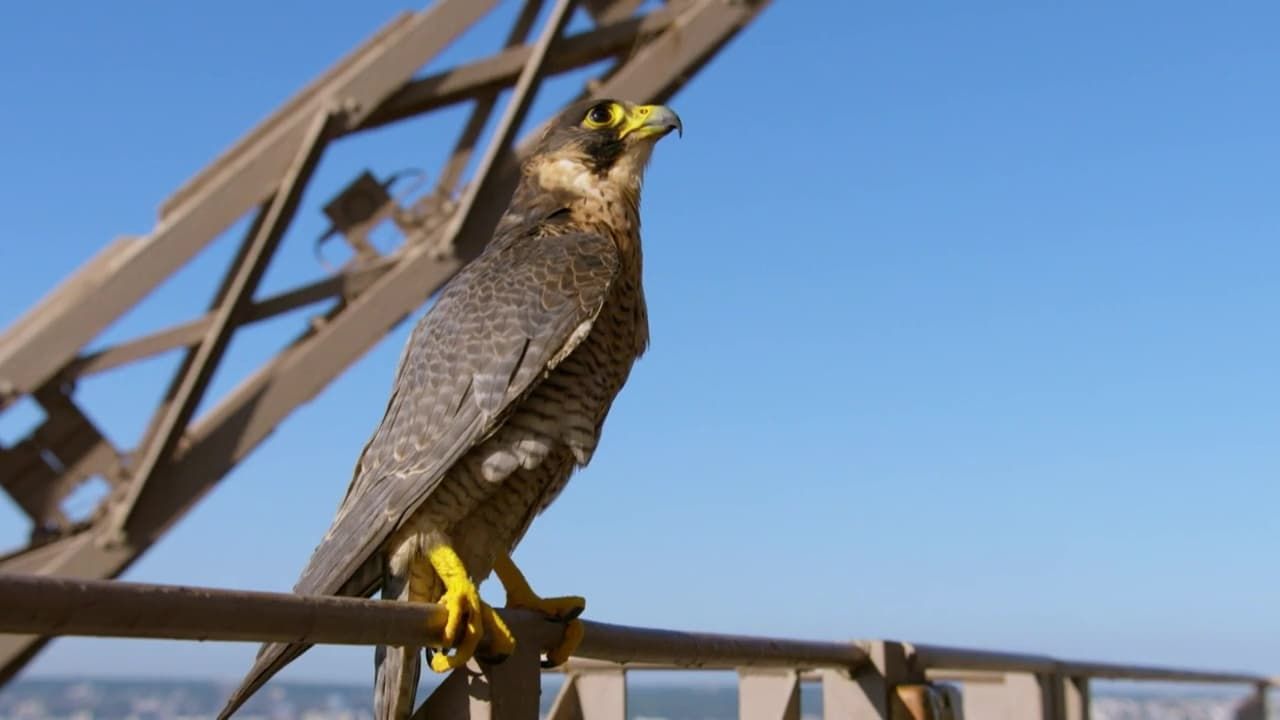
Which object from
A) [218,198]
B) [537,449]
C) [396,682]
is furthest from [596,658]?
[218,198]

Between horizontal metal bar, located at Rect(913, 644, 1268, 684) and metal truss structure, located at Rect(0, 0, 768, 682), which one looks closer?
horizontal metal bar, located at Rect(913, 644, 1268, 684)

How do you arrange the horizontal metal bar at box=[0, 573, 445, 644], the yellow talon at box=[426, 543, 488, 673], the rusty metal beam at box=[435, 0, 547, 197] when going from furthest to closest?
the rusty metal beam at box=[435, 0, 547, 197] < the yellow talon at box=[426, 543, 488, 673] < the horizontal metal bar at box=[0, 573, 445, 644]

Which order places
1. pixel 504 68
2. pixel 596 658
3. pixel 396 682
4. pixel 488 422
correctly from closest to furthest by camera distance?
pixel 596 658 → pixel 396 682 → pixel 488 422 → pixel 504 68

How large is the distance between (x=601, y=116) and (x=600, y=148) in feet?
0.43

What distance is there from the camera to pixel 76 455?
465cm

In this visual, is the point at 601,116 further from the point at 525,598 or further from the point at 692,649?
the point at 692,649

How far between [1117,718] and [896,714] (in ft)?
5.76

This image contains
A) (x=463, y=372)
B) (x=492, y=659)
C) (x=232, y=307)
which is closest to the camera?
(x=492, y=659)

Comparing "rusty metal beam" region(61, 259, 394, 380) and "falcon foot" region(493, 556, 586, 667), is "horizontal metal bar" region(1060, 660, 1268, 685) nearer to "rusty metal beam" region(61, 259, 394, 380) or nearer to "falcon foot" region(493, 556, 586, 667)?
"falcon foot" region(493, 556, 586, 667)

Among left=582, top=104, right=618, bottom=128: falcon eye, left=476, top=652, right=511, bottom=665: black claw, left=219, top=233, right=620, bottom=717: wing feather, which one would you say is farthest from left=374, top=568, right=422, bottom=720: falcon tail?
left=582, top=104, right=618, bottom=128: falcon eye

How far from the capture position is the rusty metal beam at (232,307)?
14.8ft

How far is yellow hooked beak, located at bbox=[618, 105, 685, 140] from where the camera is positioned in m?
3.09

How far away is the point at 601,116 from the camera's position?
10.3 feet

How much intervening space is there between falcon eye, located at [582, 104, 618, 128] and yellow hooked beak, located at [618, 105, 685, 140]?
35mm
